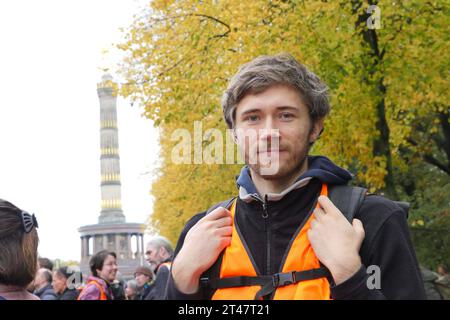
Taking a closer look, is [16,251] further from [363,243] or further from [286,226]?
[363,243]

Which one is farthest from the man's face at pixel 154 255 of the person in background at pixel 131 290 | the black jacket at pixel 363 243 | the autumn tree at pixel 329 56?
the black jacket at pixel 363 243

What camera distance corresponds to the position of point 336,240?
2.04 m

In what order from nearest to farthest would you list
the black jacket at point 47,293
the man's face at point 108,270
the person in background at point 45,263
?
the black jacket at point 47,293 < the man's face at point 108,270 < the person in background at point 45,263

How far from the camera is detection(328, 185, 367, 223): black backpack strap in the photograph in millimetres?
2127

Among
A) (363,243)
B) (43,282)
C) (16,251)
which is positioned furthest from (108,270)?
(363,243)

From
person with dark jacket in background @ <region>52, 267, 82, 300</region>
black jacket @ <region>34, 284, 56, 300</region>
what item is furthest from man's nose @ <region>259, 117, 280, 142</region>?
person with dark jacket in background @ <region>52, 267, 82, 300</region>

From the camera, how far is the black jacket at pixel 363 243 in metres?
2.03

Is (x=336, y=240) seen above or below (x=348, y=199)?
below

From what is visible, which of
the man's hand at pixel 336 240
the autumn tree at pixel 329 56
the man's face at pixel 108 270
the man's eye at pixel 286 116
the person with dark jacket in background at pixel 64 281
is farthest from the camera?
the autumn tree at pixel 329 56

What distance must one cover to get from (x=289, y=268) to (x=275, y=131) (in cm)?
41

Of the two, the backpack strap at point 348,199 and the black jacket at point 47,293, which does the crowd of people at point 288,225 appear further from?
the black jacket at point 47,293

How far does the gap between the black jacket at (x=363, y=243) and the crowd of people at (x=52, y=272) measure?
992mm

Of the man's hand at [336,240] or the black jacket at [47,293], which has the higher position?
the man's hand at [336,240]
